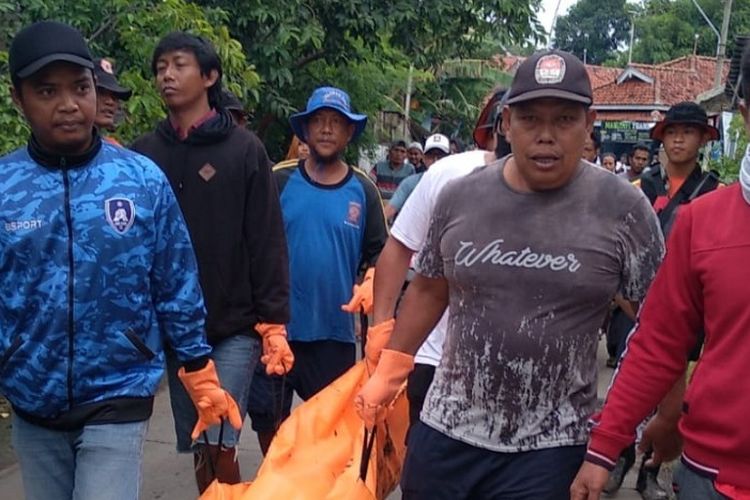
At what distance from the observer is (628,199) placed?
9.06 ft

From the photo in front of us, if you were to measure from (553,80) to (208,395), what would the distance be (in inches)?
59.6

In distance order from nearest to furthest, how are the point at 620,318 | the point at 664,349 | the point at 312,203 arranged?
1. the point at 664,349
2. the point at 312,203
3. the point at 620,318

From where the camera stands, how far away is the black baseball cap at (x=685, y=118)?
17.6ft

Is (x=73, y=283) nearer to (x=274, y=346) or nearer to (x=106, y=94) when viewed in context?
(x=274, y=346)

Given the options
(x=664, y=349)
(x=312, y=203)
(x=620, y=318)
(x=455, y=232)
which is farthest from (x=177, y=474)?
(x=664, y=349)

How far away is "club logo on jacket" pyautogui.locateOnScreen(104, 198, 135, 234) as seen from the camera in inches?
113

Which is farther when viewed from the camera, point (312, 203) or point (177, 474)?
point (177, 474)

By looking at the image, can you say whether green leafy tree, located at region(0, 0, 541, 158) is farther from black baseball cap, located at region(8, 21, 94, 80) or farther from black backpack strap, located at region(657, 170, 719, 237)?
black backpack strap, located at region(657, 170, 719, 237)

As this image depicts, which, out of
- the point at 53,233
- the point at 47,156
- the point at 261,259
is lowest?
the point at 261,259

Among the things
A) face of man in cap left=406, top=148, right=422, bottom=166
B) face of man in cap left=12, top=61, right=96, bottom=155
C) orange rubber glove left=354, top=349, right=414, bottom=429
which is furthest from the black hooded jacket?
face of man in cap left=406, top=148, right=422, bottom=166

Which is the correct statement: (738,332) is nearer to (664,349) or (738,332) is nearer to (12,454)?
(664,349)

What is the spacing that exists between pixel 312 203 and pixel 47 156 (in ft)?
6.75

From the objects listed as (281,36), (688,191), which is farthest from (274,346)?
(281,36)

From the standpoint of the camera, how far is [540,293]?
2699mm
